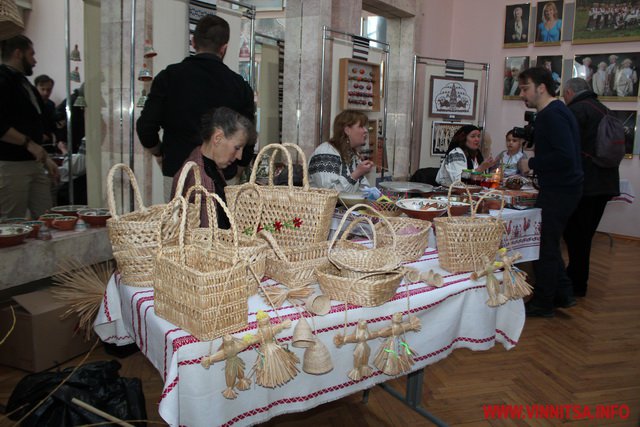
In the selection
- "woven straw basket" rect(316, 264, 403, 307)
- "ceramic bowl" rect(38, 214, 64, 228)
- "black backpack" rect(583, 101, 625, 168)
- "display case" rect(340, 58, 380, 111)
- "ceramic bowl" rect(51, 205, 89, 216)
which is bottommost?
"ceramic bowl" rect(38, 214, 64, 228)

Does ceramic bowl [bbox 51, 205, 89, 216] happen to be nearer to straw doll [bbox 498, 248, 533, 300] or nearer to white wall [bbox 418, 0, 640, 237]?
straw doll [bbox 498, 248, 533, 300]

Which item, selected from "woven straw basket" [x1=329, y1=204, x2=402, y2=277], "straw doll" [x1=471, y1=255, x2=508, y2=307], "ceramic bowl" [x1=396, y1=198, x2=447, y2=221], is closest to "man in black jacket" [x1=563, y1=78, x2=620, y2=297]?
"ceramic bowl" [x1=396, y1=198, x2=447, y2=221]

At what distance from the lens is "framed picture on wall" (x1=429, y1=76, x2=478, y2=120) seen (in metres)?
7.24

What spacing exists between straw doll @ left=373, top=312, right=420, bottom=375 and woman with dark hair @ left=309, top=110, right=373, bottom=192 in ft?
6.92

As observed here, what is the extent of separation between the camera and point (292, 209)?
6.44ft

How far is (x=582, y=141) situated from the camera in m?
4.30

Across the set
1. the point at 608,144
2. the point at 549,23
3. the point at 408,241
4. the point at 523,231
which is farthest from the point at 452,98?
the point at 408,241

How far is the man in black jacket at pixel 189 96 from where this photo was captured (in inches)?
111

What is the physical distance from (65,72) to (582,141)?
398 cm

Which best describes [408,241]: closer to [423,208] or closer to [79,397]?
[423,208]

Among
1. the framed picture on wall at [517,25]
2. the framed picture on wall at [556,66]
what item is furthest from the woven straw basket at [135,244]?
the framed picture on wall at [517,25]

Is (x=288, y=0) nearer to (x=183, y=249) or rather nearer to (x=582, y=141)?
(x=582, y=141)

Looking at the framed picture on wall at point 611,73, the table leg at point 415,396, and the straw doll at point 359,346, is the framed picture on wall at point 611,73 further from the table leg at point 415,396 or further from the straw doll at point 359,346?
the straw doll at point 359,346

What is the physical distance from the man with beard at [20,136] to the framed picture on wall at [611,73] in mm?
6931
